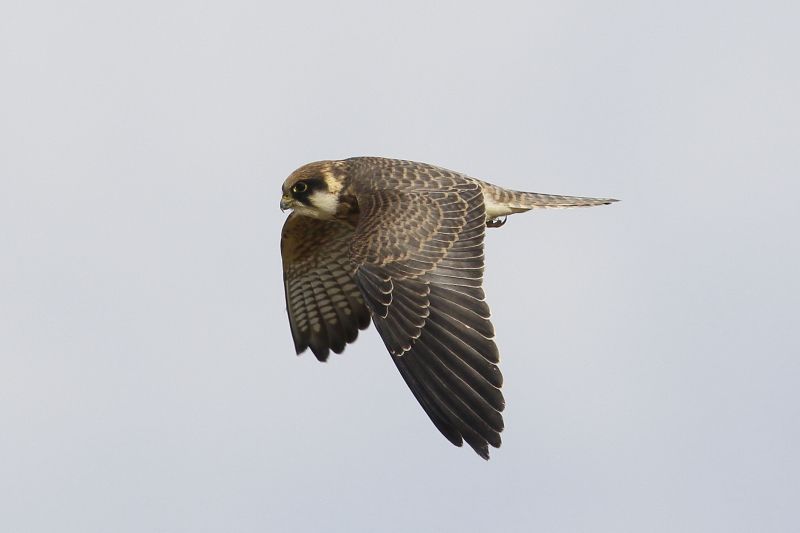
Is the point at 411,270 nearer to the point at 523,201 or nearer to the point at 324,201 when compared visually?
the point at 324,201

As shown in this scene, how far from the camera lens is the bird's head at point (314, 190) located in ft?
53.8

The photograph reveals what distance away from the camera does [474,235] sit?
1552 centimetres

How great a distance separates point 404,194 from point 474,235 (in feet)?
2.55

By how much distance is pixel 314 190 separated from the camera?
16391mm

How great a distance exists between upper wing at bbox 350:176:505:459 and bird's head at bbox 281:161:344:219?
49 cm

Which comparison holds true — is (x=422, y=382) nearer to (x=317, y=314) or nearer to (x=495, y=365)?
(x=495, y=365)

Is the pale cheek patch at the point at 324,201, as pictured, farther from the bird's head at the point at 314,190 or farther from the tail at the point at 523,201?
the tail at the point at 523,201

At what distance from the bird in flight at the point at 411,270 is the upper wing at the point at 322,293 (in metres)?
0.01

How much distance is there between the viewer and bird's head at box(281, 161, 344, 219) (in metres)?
16.4

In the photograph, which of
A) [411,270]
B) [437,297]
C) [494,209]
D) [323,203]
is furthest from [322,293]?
[437,297]

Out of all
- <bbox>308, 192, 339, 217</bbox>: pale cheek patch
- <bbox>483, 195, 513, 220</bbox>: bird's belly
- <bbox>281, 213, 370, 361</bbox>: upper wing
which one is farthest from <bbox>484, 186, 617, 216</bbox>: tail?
<bbox>281, 213, 370, 361</bbox>: upper wing

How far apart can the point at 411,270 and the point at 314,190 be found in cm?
180

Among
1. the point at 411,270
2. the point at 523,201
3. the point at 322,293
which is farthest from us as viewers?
the point at 322,293

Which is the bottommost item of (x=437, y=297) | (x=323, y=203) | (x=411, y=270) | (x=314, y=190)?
(x=437, y=297)
